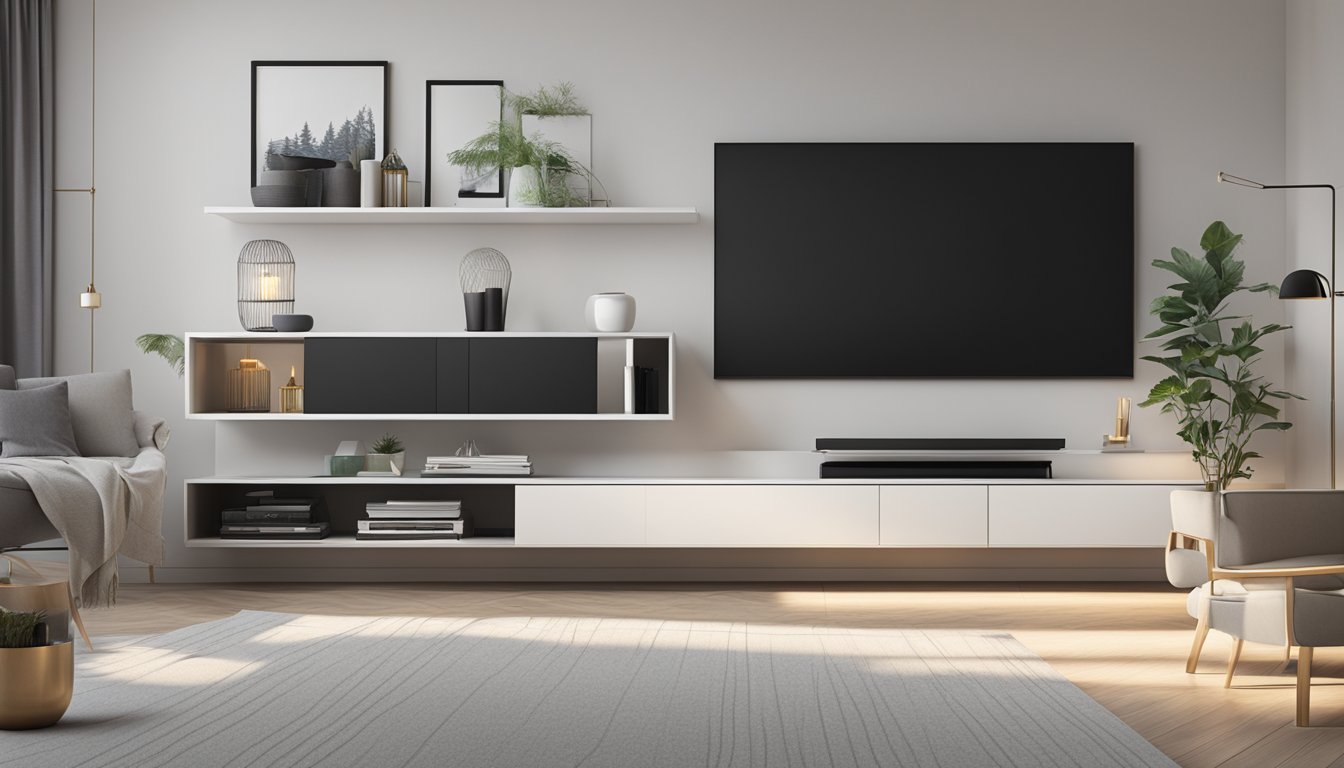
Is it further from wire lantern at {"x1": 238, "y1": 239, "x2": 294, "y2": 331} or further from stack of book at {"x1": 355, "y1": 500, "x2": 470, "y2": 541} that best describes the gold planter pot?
wire lantern at {"x1": 238, "y1": 239, "x2": 294, "y2": 331}

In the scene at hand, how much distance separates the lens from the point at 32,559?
493cm

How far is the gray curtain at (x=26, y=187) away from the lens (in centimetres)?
556

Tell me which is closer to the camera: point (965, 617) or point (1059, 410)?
point (965, 617)

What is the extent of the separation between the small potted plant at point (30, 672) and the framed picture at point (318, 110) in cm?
334

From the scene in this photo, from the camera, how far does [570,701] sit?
11.2 ft

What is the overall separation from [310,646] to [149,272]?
102 inches

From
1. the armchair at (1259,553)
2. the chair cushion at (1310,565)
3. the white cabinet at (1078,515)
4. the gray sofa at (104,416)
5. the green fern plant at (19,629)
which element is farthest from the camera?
the white cabinet at (1078,515)

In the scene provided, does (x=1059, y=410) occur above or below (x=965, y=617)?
above

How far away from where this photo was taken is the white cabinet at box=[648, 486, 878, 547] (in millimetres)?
5410

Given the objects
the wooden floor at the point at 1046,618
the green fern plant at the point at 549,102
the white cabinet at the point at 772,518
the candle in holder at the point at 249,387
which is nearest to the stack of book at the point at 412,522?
the wooden floor at the point at 1046,618

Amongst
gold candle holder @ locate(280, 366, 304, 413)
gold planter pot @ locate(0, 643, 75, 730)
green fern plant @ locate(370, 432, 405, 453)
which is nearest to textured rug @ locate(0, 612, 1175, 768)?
gold planter pot @ locate(0, 643, 75, 730)

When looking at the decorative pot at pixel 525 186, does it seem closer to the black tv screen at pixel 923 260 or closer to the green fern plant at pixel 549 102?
the green fern plant at pixel 549 102

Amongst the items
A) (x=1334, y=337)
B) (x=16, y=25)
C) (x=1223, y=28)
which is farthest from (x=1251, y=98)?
(x=16, y=25)

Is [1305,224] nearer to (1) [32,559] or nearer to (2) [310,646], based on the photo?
(2) [310,646]
